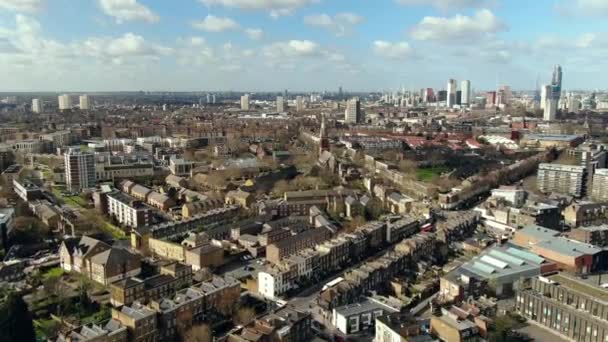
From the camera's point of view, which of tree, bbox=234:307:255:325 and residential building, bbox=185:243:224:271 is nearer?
tree, bbox=234:307:255:325

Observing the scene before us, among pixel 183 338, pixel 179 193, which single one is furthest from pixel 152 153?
pixel 183 338

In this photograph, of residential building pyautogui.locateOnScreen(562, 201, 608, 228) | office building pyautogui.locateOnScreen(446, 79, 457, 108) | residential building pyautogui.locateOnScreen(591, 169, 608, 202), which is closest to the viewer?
residential building pyautogui.locateOnScreen(562, 201, 608, 228)

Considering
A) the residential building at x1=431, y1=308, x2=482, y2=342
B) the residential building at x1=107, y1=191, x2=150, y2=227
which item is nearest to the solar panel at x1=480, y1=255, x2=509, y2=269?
the residential building at x1=431, y1=308, x2=482, y2=342

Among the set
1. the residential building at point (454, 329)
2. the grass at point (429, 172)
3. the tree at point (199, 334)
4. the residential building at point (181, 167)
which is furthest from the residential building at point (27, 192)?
the grass at point (429, 172)

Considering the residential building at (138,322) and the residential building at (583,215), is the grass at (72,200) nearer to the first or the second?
the residential building at (138,322)

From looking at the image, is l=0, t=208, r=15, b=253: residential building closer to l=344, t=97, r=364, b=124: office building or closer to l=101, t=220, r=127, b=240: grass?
l=101, t=220, r=127, b=240: grass
